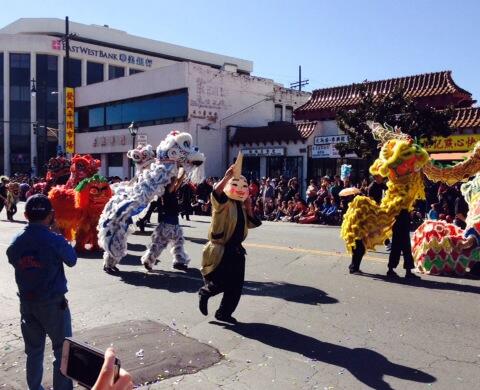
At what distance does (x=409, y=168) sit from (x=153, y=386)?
5.45 m

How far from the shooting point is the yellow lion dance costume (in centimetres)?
807

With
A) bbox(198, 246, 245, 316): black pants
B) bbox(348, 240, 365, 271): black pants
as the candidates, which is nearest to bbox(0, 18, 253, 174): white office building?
bbox(348, 240, 365, 271): black pants

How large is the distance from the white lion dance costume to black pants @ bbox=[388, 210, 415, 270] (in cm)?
342

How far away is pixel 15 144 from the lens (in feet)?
153

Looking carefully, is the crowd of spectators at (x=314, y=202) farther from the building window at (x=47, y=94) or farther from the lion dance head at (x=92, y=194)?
the building window at (x=47, y=94)

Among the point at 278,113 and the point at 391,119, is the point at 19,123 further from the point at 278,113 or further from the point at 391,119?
the point at 391,119

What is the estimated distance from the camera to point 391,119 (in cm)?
1688

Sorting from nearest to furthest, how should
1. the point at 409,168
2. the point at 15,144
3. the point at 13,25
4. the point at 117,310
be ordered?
the point at 117,310, the point at 409,168, the point at 15,144, the point at 13,25

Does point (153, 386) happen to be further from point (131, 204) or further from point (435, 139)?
point (435, 139)

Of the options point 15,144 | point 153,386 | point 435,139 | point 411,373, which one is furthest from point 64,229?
point 15,144

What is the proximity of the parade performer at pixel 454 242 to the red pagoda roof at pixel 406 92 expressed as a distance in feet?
32.7

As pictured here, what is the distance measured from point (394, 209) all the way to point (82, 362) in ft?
23.1

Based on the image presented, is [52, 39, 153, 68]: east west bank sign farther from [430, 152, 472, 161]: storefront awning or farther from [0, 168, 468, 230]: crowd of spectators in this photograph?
[430, 152, 472, 161]: storefront awning

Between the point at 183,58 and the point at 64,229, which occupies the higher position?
the point at 183,58
